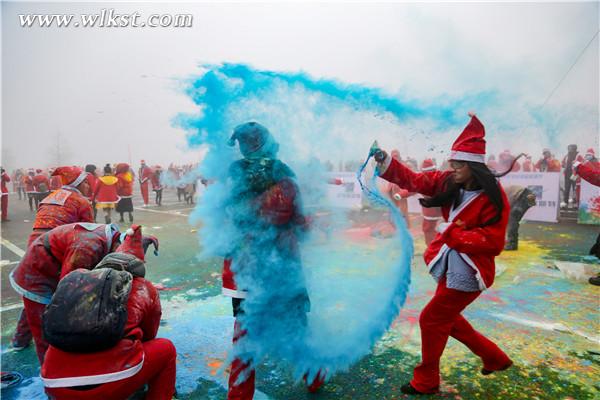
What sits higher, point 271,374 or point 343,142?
point 343,142

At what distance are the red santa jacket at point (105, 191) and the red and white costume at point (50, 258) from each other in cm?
772

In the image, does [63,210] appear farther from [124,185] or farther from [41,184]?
[41,184]

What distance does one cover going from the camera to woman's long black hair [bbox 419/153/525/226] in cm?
223

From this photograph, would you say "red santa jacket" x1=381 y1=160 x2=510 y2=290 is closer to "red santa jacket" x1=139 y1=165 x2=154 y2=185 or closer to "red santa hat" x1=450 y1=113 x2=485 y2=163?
"red santa hat" x1=450 y1=113 x2=485 y2=163

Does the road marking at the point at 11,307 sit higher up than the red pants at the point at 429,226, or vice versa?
the red pants at the point at 429,226

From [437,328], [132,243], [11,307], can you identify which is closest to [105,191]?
[11,307]

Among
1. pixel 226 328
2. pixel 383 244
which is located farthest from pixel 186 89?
pixel 226 328

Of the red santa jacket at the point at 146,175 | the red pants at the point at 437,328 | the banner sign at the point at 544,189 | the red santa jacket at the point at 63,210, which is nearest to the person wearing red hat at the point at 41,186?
the red santa jacket at the point at 146,175

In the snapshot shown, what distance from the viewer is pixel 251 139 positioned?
211 cm

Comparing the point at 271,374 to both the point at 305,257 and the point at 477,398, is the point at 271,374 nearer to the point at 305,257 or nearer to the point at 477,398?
the point at 305,257

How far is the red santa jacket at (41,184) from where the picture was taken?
12.8 metres

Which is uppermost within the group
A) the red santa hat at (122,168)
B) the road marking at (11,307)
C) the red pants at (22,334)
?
the red santa hat at (122,168)

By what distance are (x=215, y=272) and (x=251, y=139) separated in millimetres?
3711

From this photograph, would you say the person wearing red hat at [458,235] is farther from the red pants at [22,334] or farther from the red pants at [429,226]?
the red pants at [429,226]
